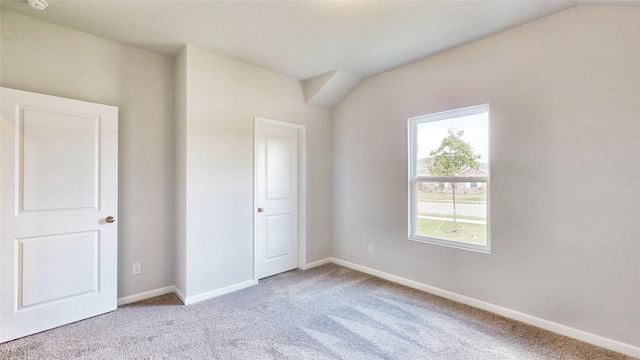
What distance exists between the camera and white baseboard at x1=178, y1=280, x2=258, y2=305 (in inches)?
109

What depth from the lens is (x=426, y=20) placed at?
2338 mm

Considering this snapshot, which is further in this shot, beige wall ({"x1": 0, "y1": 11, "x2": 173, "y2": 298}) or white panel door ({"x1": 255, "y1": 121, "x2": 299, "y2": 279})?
white panel door ({"x1": 255, "y1": 121, "x2": 299, "y2": 279})

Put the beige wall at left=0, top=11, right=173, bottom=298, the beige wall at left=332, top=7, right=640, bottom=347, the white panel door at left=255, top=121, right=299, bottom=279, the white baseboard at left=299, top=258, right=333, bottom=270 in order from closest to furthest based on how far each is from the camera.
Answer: the beige wall at left=332, top=7, right=640, bottom=347 → the beige wall at left=0, top=11, right=173, bottom=298 → the white panel door at left=255, top=121, right=299, bottom=279 → the white baseboard at left=299, top=258, right=333, bottom=270

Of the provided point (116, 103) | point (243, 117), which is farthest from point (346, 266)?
point (116, 103)

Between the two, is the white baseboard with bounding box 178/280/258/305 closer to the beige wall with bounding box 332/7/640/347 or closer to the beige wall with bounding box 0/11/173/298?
the beige wall with bounding box 0/11/173/298

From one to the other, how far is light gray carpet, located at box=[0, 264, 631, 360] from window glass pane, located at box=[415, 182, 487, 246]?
2.30ft

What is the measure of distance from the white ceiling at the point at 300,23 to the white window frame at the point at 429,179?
68 cm

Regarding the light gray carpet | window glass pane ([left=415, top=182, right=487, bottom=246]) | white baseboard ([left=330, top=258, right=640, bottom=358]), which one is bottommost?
the light gray carpet

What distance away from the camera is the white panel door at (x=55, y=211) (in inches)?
84.0

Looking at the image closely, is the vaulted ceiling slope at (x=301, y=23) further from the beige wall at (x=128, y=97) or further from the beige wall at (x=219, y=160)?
the beige wall at (x=219, y=160)

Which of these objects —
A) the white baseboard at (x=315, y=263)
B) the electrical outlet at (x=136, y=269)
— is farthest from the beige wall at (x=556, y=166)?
the electrical outlet at (x=136, y=269)

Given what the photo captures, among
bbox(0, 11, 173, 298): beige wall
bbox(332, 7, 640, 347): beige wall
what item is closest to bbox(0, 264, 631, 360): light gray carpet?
bbox(332, 7, 640, 347): beige wall

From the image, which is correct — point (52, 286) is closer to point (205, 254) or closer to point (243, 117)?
point (205, 254)

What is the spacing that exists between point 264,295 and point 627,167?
3303 mm
